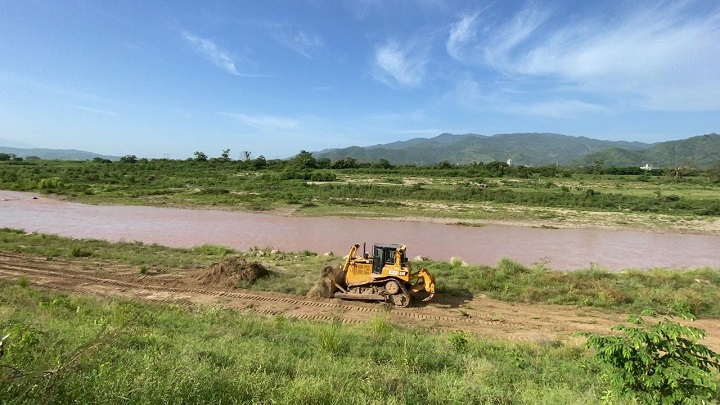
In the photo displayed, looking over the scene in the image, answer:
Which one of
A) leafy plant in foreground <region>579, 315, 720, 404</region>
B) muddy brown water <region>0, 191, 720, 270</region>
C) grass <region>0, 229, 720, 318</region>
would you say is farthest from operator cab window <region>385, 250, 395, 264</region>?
muddy brown water <region>0, 191, 720, 270</region>

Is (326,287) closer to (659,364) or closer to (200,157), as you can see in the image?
(659,364)

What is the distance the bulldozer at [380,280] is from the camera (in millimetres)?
13148

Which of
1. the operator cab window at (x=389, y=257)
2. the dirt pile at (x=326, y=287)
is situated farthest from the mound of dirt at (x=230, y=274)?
the operator cab window at (x=389, y=257)

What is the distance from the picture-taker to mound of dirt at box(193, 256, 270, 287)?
1475 cm

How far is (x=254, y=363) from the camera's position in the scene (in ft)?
19.1

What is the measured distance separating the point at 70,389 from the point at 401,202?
138 feet

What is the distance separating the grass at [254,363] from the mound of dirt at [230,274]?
4.60 meters

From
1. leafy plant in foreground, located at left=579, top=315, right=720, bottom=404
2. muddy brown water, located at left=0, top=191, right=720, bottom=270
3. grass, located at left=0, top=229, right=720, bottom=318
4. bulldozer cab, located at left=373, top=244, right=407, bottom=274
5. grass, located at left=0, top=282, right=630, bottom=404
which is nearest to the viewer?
grass, located at left=0, top=282, right=630, bottom=404

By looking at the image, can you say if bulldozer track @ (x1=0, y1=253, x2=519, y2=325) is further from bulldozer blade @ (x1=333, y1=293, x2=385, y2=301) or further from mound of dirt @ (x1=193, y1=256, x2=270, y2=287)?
mound of dirt @ (x1=193, y1=256, x2=270, y2=287)

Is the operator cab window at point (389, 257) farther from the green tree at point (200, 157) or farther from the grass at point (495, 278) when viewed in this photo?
the green tree at point (200, 157)

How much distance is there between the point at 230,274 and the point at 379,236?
14759mm

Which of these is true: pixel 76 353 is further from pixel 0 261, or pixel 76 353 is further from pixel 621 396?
pixel 0 261

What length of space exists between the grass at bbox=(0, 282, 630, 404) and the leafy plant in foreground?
1.18ft

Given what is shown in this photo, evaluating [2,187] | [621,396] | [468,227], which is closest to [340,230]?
[468,227]
